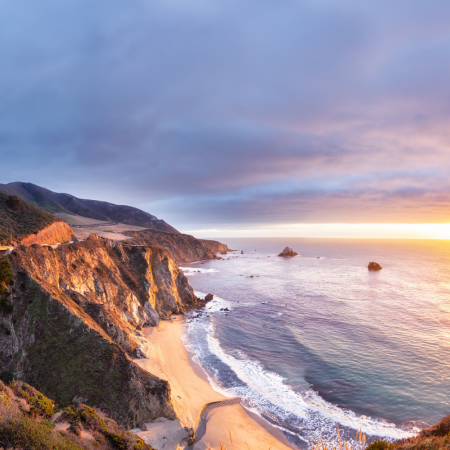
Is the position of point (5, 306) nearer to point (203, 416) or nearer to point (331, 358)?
point (203, 416)

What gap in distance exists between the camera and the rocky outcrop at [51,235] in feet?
105

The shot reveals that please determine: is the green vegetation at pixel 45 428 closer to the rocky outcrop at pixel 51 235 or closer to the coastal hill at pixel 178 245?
the rocky outcrop at pixel 51 235

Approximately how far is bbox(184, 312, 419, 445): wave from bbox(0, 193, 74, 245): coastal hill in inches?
988

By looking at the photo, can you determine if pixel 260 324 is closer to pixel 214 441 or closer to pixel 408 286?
pixel 214 441

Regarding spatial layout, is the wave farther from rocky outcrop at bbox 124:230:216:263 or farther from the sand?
rocky outcrop at bbox 124:230:216:263

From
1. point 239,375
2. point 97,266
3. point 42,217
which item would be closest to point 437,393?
point 239,375

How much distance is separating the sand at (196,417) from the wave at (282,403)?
1.32 m

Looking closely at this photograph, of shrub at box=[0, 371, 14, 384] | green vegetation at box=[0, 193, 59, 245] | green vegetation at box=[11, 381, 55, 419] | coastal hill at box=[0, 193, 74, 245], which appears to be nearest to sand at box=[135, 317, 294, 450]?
green vegetation at box=[11, 381, 55, 419]

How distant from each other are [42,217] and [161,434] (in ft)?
109

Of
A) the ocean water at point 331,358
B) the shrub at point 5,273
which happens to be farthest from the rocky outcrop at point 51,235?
the ocean water at point 331,358

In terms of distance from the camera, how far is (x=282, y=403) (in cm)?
2575

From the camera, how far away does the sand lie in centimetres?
1881

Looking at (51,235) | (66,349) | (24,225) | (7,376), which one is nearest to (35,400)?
(66,349)

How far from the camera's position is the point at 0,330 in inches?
771
